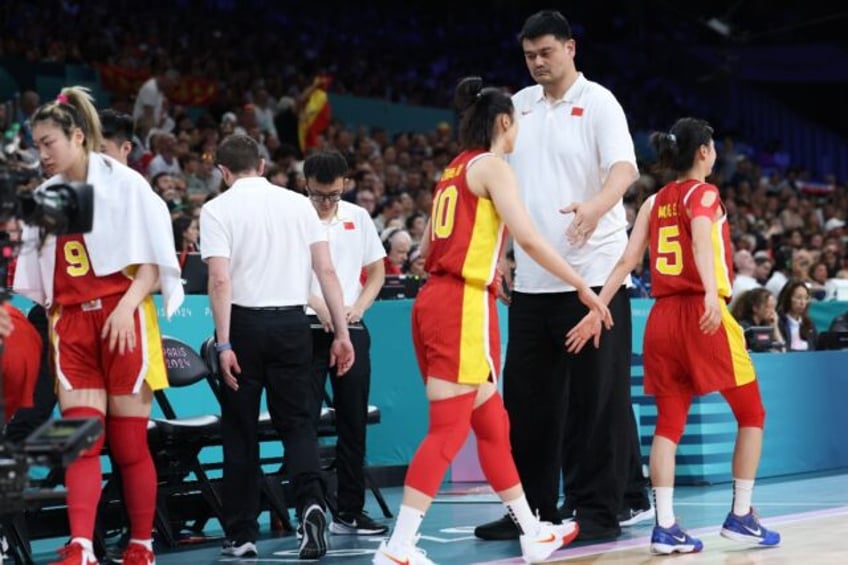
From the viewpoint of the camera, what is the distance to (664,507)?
612 centimetres

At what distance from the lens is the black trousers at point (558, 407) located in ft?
21.4

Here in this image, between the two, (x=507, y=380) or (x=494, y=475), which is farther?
(x=507, y=380)

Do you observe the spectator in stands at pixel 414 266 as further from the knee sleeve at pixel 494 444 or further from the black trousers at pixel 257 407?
the knee sleeve at pixel 494 444

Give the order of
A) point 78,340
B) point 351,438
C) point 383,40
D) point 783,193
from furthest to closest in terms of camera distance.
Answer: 1. point 383,40
2. point 783,193
3. point 351,438
4. point 78,340

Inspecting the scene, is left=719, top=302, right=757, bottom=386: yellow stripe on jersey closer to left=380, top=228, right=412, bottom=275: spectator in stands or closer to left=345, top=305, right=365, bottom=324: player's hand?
left=345, top=305, right=365, bottom=324: player's hand

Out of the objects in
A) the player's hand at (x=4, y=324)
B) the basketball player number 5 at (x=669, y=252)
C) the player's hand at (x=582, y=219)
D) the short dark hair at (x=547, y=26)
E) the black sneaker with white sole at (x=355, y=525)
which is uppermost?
the short dark hair at (x=547, y=26)

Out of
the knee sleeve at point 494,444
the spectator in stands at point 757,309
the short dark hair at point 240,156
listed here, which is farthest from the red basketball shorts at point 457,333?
the spectator in stands at point 757,309

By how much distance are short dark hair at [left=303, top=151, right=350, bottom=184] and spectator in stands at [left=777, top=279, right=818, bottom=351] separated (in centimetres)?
578

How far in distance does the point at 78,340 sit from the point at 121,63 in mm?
11279

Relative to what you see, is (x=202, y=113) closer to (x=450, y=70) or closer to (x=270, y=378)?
(x=450, y=70)

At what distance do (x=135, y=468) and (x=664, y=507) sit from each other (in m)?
2.17

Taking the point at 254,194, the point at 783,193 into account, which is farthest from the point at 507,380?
the point at 783,193

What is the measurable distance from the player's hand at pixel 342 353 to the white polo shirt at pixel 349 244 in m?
0.59

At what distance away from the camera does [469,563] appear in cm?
599
